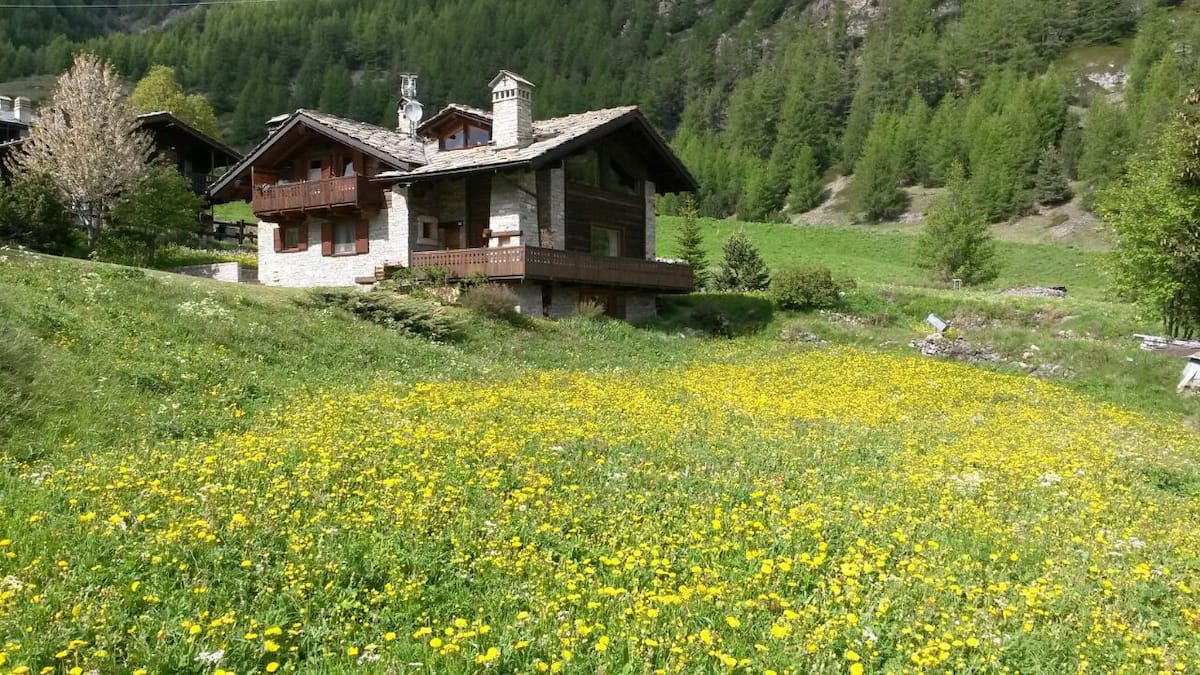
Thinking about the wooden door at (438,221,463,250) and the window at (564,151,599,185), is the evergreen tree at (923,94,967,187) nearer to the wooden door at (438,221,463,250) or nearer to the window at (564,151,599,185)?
the window at (564,151,599,185)

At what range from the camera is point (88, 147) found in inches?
1399

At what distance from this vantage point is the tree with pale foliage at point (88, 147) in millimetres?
35281

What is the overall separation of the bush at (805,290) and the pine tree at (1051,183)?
71.7 m

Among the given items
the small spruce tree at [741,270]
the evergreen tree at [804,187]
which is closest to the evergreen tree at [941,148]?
the evergreen tree at [804,187]

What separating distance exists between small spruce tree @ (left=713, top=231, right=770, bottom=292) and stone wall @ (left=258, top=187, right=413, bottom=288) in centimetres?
1720

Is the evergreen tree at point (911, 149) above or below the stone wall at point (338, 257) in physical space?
above

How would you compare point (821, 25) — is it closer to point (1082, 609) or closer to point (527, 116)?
point (527, 116)

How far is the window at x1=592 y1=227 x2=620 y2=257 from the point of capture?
33438mm

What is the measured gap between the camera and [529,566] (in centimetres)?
642

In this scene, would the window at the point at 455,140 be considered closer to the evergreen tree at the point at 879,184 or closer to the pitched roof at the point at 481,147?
the pitched roof at the point at 481,147

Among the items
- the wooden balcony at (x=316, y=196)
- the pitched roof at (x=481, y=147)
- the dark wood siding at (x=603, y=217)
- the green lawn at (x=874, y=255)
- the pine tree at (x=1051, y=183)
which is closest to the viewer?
the pitched roof at (x=481, y=147)

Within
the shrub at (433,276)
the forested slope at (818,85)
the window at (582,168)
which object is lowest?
the shrub at (433,276)

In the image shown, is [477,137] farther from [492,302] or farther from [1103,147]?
[1103,147]

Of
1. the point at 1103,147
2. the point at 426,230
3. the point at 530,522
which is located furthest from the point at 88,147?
the point at 1103,147
